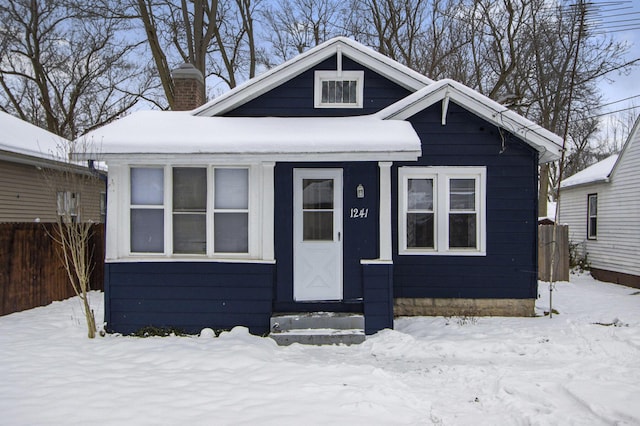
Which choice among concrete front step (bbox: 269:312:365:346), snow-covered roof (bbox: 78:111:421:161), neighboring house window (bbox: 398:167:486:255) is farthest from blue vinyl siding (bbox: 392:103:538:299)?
concrete front step (bbox: 269:312:365:346)

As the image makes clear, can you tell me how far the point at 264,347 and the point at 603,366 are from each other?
424 centimetres

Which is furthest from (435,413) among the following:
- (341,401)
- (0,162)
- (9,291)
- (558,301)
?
(0,162)

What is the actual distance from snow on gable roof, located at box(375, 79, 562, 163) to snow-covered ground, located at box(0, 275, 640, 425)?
10.2ft

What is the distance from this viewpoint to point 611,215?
12.3 meters

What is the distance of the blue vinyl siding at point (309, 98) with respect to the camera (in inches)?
314

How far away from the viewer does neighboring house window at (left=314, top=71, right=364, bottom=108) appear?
8.05 meters

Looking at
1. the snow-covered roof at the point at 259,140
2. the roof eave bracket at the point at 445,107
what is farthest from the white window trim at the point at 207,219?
the roof eave bracket at the point at 445,107

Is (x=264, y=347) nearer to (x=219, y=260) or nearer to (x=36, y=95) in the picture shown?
(x=219, y=260)

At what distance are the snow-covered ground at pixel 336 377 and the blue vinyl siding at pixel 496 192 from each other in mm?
866

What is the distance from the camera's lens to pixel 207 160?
6359mm

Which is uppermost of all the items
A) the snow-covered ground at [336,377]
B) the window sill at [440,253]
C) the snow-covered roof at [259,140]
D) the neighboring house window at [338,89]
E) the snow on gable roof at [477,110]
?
the neighboring house window at [338,89]

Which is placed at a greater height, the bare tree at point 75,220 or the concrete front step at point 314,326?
the bare tree at point 75,220

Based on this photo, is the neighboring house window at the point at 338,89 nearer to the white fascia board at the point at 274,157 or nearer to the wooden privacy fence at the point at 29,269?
the white fascia board at the point at 274,157

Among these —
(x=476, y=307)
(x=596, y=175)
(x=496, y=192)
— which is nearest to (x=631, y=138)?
(x=596, y=175)
